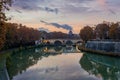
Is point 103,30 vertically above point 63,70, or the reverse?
point 103,30

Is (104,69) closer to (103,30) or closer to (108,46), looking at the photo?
(108,46)

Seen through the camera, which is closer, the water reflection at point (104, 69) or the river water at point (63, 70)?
the river water at point (63, 70)

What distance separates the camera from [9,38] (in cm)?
6619

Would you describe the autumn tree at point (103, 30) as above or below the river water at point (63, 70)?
above

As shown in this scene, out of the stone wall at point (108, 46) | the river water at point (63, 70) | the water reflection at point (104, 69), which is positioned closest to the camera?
the river water at point (63, 70)

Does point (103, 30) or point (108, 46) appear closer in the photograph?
point (108, 46)

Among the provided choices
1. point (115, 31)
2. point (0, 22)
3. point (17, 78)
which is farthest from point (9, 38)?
point (0, 22)

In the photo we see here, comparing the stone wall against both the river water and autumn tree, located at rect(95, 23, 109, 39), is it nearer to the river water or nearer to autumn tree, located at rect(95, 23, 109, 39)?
the river water

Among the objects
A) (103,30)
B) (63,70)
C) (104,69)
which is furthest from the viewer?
(103,30)

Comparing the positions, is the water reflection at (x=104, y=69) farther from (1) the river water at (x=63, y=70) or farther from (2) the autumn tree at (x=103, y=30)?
(2) the autumn tree at (x=103, y=30)

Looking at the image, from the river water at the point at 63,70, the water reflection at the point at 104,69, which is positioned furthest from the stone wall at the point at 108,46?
the water reflection at the point at 104,69

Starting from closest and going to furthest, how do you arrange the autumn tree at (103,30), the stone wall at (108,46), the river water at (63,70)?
the river water at (63,70) < the stone wall at (108,46) < the autumn tree at (103,30)

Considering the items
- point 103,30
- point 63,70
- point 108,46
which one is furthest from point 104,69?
point 103,30

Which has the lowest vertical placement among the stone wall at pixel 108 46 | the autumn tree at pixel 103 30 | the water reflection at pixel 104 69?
the water reflection at pixel 104 69
